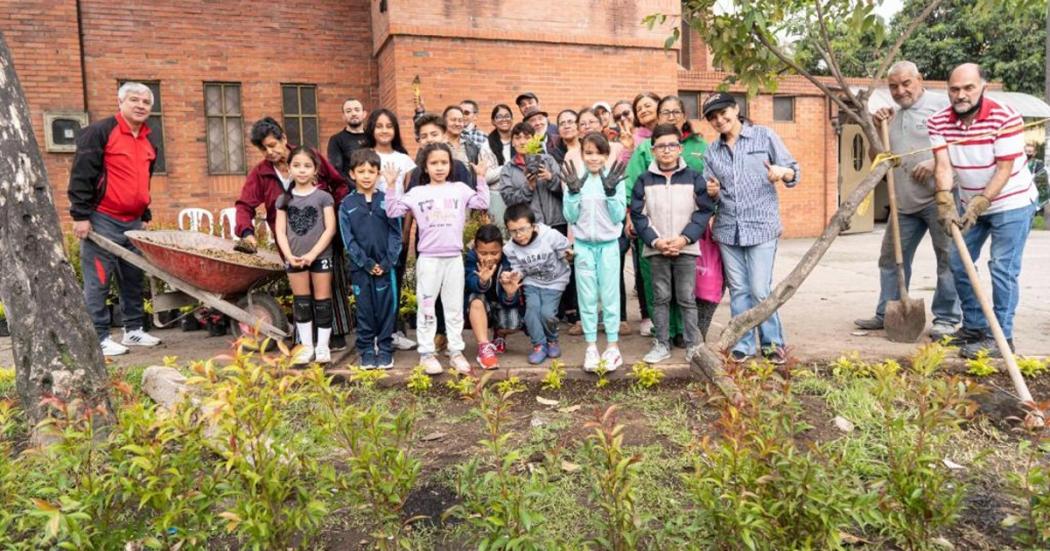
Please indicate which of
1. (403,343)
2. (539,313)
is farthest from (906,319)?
(403,343)

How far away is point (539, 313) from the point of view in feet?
16.5

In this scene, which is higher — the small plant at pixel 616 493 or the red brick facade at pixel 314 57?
the red brick facade at pixel 314 57

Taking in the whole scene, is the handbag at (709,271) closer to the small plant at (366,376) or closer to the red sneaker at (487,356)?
the red sneaker at (487,356)

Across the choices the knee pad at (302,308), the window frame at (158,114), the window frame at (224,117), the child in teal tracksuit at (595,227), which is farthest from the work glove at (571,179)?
the window frame at (158,114)

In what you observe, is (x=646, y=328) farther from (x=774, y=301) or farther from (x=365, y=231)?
(x=365, y=231)

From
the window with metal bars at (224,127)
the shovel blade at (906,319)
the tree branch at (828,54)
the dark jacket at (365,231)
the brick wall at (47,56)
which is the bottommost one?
the shovel blade at (906,319)

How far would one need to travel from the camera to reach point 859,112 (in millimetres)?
4242

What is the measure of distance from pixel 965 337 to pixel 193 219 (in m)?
8.87

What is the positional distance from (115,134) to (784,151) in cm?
503

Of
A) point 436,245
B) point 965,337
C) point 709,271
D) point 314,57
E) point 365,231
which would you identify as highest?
point 314,57

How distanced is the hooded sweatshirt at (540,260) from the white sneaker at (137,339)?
3.22 metres

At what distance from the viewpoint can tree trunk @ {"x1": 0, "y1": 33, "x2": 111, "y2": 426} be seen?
130 inches

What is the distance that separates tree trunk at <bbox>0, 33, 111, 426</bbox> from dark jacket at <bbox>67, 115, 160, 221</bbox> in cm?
Result: 218

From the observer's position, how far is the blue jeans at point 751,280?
4.74 m
